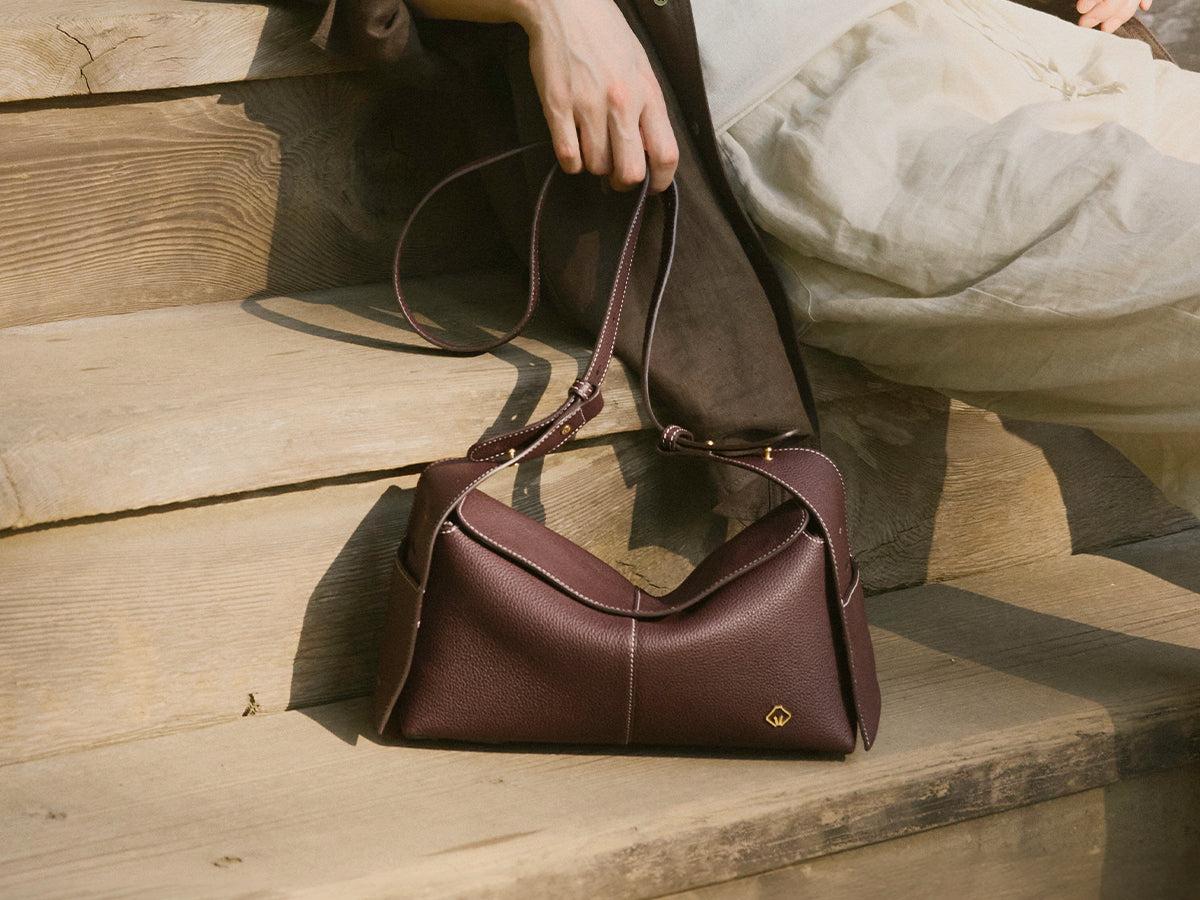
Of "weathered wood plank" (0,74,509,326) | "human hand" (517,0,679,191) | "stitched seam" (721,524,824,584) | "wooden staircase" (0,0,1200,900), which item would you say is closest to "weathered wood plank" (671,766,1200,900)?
"wooden staircase" (0,0,1200,900)

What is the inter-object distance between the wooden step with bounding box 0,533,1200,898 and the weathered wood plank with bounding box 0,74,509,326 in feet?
1.53

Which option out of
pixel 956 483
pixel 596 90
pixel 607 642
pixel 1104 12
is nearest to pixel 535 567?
pixel 607 642

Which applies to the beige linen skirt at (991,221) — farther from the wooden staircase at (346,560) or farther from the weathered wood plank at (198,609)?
the weathered wood plank at (198,609)

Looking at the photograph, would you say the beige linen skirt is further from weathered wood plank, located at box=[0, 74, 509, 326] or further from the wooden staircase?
weathered wood plank, located at box=[0, 74, 509, 326]

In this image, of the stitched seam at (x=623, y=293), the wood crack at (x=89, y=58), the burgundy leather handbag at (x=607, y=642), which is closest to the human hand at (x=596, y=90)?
the stitched seam at (x=623, y=293)

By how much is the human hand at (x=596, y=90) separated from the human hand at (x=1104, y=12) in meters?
0.62

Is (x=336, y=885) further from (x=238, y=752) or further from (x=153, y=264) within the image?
(x=153, y=264)

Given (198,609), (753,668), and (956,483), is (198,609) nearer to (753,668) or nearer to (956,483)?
(753,668)

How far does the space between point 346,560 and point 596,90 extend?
43 cm

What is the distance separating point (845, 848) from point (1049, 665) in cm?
30

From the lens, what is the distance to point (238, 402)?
80 cm

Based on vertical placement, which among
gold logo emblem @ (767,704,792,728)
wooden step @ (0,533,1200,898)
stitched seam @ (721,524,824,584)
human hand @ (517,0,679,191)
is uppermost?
human hand @ (517,0,679,191)

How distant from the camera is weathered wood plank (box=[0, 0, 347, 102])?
952 millimetres

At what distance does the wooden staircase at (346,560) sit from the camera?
2.31 feet
